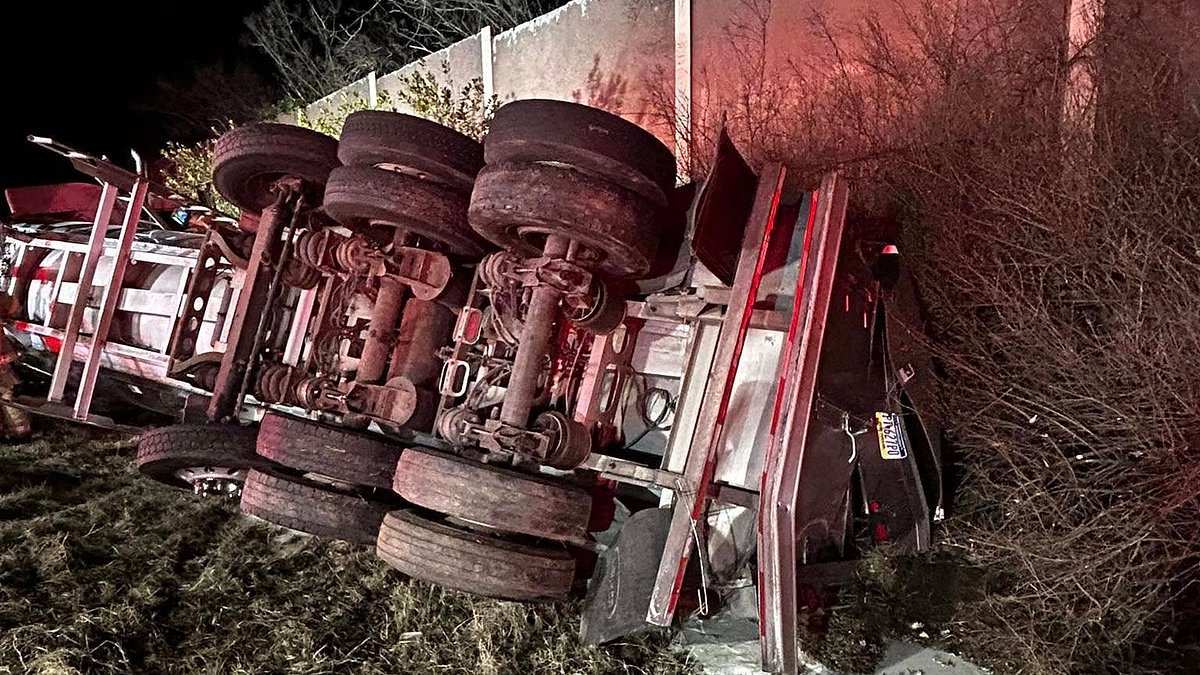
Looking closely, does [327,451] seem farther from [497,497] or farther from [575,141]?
[575,141]

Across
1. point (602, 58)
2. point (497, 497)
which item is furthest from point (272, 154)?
point (602, 58)

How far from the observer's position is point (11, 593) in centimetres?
403

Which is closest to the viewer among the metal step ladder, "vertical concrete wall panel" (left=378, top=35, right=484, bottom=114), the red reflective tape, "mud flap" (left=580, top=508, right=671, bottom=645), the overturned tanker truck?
the red reflective tape

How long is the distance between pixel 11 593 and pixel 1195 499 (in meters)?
5.16

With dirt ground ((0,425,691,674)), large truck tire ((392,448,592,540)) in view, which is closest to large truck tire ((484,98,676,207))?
large truck tire ((392,448,592,540))

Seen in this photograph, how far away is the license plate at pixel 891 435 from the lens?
3205 millimetres

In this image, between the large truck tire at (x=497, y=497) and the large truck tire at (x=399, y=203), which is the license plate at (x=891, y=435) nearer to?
the large truck tire at (x=497, y=497)

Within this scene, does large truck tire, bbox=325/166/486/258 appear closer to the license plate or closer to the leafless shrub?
the license plate

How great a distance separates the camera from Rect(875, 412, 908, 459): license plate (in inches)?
126

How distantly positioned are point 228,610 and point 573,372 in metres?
2.14

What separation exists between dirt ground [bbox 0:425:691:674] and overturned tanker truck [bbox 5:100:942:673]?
447 mm

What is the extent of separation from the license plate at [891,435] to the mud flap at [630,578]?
2.91 ft

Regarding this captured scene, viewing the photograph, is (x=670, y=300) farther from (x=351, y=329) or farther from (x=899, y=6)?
(x=899, y=6)

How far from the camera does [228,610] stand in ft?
13.4
